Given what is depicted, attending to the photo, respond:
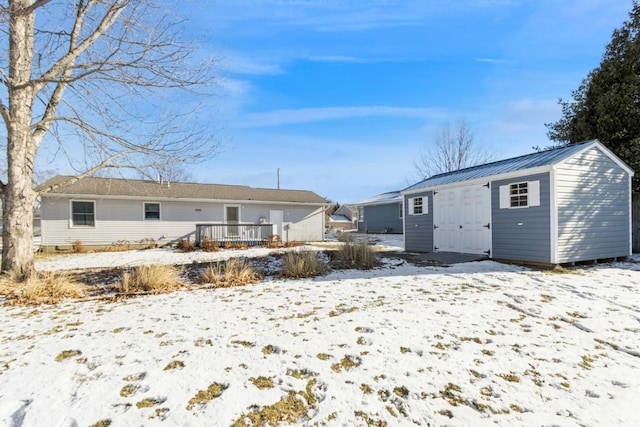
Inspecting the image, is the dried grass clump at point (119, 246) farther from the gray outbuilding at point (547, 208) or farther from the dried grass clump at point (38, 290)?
the gray outbuilding at point (547, 208)

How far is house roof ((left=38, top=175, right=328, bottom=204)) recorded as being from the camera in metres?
Answer: 14.7

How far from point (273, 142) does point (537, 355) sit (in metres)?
16.4

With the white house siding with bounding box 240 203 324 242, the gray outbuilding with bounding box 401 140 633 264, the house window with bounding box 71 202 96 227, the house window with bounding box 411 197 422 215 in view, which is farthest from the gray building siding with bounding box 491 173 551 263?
the house window with bounding box 71 202 96 227

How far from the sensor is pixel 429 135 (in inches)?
999

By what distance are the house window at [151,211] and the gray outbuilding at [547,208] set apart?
1353 centimetres

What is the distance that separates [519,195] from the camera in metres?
9.10

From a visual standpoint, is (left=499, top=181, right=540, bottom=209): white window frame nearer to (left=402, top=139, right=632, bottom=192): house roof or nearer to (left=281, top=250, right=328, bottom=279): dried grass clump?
(left=402, top=139, right=632, bottom=192): house roof

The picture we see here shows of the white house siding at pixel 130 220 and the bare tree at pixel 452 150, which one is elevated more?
the bare tree at pixel 452 150

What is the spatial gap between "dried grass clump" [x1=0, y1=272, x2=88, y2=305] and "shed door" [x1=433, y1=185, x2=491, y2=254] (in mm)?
10465

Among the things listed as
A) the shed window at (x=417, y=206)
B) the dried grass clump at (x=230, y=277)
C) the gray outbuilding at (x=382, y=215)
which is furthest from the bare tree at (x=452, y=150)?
the dried grass clump at (x=230, y=277)

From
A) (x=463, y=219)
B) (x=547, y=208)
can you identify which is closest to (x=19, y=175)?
(x=463, y=219)

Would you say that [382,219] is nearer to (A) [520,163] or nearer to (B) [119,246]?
(A) [520,163]

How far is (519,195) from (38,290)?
1140 centimetres

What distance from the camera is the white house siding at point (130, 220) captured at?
14.2m
